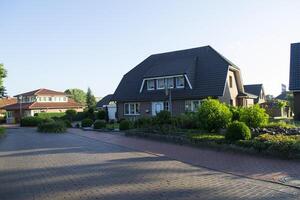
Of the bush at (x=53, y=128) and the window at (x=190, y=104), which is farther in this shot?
the window at (x=190, y=104)

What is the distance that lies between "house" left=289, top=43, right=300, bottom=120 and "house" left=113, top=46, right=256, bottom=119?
577 cm

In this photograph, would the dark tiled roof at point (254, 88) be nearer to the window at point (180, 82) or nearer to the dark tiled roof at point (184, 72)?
the dark tiled roof at point (184, 72)

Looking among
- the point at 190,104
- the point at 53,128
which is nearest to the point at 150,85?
the point at 190,104

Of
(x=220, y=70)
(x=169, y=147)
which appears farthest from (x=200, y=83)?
(x=169, y=147)

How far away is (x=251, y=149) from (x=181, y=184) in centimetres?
527

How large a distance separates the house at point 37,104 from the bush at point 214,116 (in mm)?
44642

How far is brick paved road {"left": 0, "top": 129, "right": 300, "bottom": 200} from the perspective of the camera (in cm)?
805

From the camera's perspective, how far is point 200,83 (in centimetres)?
3378

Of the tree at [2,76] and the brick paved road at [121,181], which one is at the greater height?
the tree at [2,76]

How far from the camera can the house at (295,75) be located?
27531mm

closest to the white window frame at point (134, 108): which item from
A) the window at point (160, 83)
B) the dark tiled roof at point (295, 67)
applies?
the window at point (160, 83)

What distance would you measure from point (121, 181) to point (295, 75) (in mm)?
23512

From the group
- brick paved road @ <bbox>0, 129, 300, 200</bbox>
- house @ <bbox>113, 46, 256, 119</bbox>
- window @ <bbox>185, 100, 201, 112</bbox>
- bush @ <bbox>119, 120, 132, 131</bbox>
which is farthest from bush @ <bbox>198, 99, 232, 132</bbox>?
window @ <bbox>185, 100, 201, 112</bbox>

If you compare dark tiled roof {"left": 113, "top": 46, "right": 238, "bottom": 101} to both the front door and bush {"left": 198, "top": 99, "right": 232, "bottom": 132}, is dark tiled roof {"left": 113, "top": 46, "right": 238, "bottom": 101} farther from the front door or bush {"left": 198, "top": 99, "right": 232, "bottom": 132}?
bush {"left": 198, "top": 99, "right": 232, "bottom": 132}
